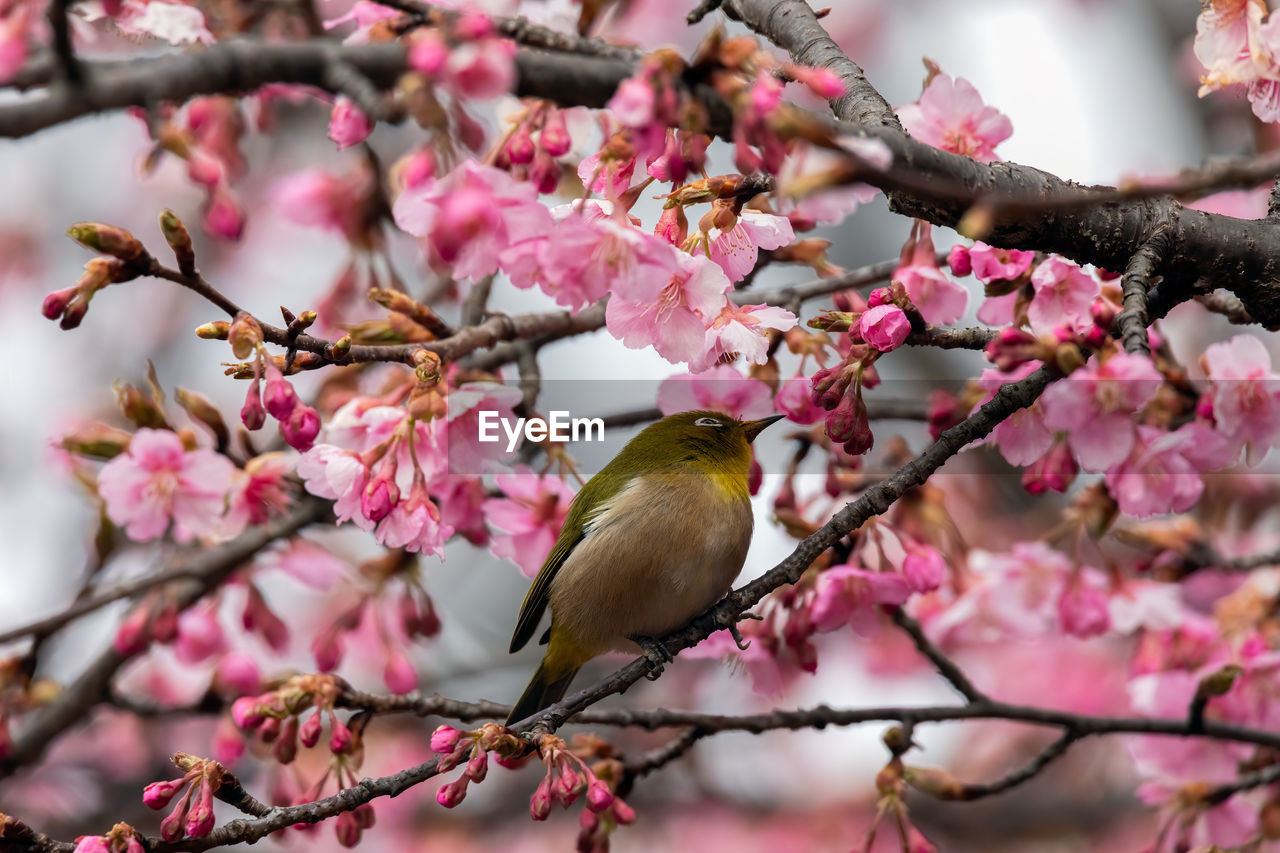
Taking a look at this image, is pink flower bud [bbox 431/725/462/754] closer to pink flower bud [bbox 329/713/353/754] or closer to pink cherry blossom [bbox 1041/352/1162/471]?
pink flower bud [bbox 329/713/353/754]

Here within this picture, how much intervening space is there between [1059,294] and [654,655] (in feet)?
3.58

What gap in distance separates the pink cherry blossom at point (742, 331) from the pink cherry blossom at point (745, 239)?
78mm

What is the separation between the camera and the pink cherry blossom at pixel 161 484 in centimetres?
271

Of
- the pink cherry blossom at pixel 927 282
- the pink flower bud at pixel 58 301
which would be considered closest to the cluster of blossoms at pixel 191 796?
the pink flower bud at pixel 58 301

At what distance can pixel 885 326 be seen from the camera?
194 centimetres

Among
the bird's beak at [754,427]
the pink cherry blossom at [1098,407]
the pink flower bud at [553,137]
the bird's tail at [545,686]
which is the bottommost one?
the bird's tail at [545,686]

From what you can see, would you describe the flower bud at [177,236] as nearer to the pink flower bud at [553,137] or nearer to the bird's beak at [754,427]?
the pink flower bud at [553,137]

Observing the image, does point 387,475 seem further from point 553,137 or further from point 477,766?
point 553,137

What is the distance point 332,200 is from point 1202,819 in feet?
10.5

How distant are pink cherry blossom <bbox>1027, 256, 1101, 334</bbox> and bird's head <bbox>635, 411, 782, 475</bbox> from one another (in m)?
0.84

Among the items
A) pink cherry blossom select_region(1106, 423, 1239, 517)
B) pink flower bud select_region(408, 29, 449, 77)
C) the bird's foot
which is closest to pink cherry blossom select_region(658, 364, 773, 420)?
the bird's foot

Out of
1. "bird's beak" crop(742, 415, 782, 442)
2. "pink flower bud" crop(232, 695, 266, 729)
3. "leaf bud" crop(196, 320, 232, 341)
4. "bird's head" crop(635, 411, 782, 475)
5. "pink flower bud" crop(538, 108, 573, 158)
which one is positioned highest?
"pink flower bud" crop(538, 108, 573, 158)

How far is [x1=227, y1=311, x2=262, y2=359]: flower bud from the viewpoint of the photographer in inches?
75.6

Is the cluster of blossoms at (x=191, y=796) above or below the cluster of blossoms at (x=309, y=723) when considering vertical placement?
above
